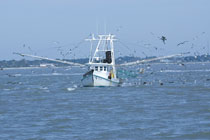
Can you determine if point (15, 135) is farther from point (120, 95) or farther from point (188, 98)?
point (120, 95)

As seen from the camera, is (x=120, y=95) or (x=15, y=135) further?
(x=120, y=95)

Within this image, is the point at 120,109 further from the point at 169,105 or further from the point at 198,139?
the point at 198,139

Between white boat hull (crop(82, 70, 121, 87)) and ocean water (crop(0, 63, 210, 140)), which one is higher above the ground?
white boat hull (crop(82, 70, 121, 87))

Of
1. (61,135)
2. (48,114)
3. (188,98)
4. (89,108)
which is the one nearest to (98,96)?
(188,98)

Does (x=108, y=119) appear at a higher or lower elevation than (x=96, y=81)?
lower

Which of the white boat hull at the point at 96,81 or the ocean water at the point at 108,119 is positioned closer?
the ocean water at the point at 108,119

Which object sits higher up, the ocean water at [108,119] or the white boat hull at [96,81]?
the white boat hull at [96,81]

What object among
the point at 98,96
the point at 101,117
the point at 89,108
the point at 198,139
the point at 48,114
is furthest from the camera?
the point at 98,96

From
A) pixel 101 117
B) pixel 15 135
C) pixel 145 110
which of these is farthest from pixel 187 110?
pixel 15 135

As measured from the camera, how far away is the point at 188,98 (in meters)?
52.9

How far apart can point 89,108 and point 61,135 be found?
13.7 metres

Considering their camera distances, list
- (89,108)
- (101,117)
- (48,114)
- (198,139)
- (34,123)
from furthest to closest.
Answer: (89,108) < (48,114) < (101,117) < (34,123) < (198,139)

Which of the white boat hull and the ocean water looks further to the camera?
the white boat hull

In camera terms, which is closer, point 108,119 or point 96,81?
point 108,119
